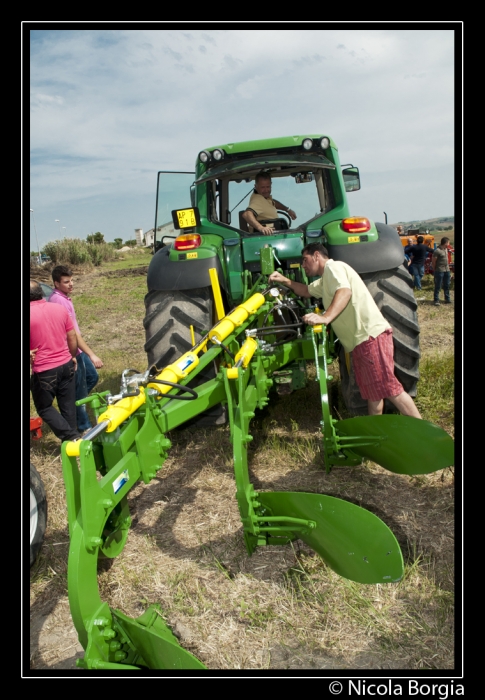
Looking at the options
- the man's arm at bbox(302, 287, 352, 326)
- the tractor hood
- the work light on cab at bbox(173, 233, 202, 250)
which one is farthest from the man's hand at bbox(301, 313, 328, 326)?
the tractor hood

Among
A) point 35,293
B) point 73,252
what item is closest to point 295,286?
point 35,293

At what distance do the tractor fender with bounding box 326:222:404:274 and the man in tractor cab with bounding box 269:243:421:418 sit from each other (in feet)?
1.23

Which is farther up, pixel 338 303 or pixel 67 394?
pixel 338 303

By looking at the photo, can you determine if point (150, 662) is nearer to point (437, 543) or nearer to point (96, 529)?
point (96, 529)

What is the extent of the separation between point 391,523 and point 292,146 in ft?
10.2

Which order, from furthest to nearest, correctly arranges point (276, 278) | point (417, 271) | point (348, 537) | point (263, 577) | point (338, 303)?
point (417, 271)
point (276, 278)
point (338, 303)
point (263, 577)
point (348, 537)

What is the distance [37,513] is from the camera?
3.19 metres

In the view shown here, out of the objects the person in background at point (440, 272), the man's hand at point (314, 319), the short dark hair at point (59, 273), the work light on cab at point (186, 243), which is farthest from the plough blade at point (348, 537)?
the person in background at point (440, 272)

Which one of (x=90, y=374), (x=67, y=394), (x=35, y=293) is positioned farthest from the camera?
(x=90, y=374)

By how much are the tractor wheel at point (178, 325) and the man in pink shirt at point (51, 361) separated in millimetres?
751

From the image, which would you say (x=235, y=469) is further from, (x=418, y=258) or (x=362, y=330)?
(x=418, y=258)

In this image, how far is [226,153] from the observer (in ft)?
15.4

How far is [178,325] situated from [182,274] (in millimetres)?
408

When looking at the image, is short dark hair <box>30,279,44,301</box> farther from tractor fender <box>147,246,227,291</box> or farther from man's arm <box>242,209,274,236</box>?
man's arm <box>242,209,274,236</box>
